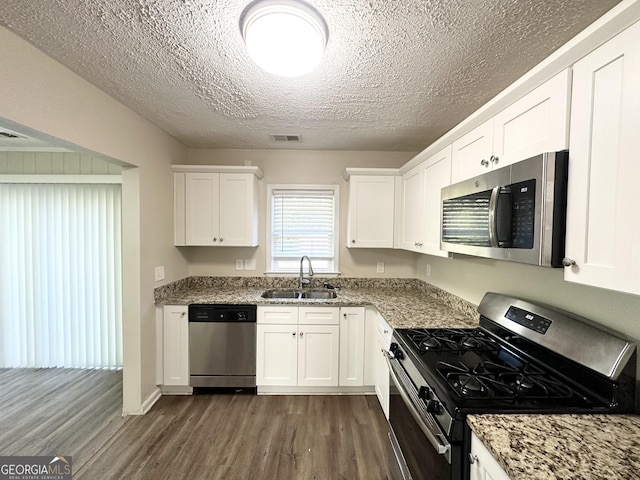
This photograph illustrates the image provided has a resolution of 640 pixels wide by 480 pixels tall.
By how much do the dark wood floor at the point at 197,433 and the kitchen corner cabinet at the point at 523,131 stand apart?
2.02 m

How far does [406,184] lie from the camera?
277 cm

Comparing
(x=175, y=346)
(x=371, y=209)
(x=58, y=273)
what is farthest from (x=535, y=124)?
(x=58, y=273)

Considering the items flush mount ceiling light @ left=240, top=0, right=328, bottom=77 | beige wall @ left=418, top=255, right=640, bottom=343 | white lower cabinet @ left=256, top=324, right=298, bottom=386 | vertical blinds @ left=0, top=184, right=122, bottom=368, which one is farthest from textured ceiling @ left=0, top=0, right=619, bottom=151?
white lower cabinet @ left=256, top=324, right=298, bottom=386

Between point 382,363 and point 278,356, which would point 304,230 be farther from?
point 382,363

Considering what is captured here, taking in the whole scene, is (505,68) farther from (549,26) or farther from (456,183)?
(456,183)

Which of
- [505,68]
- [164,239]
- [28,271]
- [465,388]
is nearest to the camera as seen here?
[465,388]

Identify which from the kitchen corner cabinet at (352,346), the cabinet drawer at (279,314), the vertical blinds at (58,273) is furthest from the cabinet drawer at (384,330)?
the vertical blinds at (58,273)

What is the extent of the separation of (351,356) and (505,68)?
2.47 meters

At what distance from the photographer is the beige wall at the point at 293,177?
3.18 metres

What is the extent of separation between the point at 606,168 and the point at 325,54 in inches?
50.3

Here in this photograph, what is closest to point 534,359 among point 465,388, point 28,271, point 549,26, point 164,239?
point 465,388

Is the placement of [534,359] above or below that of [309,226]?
below

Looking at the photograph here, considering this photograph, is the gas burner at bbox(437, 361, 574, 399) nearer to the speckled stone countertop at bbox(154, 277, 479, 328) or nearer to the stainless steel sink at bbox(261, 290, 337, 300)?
the speckled stone countertop at bbox(154, 277, 479, 328)

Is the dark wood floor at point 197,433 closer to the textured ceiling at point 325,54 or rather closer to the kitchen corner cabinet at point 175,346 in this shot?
the kitchen corner cabinet at point 175,346
